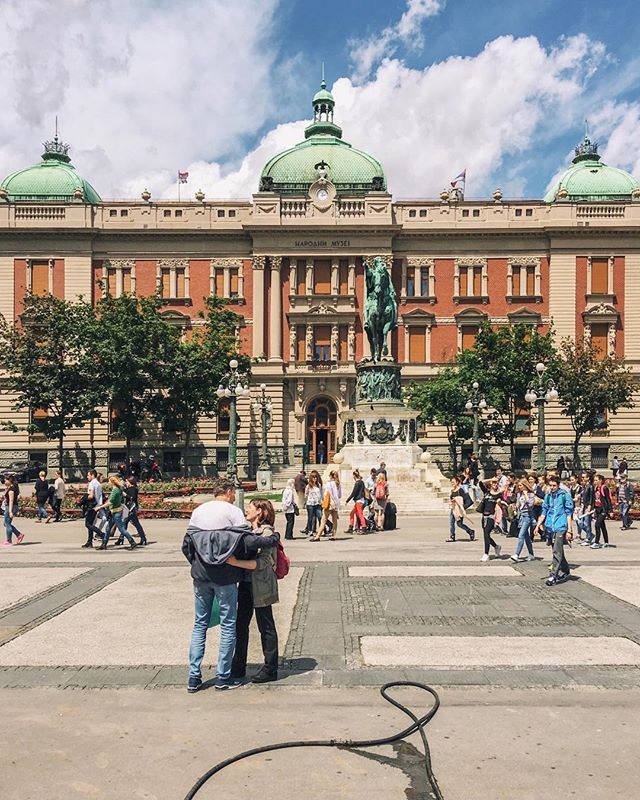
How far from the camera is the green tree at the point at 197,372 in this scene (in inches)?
1662

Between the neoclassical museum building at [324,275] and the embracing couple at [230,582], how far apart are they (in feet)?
142

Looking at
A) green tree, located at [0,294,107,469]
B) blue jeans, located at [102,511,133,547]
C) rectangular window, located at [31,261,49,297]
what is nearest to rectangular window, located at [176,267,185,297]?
rectangular window, located at [31,261,49,297]

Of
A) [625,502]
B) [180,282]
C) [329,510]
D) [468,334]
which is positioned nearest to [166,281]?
[180,282]

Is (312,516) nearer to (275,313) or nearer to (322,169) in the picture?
(275,313)

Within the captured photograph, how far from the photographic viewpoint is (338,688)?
23.4 ft

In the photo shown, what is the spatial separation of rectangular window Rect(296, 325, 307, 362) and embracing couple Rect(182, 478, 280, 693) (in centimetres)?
4501

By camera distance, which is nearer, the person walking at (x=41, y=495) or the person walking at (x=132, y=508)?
the person walking at (x=132, y=508)

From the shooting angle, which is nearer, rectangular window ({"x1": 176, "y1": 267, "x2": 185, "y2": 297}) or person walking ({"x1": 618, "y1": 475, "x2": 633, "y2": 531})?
person walking ({"x1": 618, "y1": 475, "x2": 633, "y2": 531})

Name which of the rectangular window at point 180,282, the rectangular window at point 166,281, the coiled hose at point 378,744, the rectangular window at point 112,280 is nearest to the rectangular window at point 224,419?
the rectangular window at point 180,282

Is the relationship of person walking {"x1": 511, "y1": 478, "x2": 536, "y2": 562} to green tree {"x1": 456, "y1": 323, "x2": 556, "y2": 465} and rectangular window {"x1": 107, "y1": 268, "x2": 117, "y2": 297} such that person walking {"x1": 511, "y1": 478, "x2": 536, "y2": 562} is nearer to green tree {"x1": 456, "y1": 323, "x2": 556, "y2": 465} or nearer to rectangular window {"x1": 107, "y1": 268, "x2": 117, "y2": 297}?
green tree {"x1": 456, "y1": 323, "x2": 556, "y2": 465}

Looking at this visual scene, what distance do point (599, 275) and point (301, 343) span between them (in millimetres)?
21146

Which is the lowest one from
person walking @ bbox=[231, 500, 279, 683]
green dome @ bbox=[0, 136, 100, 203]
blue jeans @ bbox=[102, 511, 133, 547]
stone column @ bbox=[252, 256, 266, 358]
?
blue jeans @ bbox=[102, 511, 133, 547]

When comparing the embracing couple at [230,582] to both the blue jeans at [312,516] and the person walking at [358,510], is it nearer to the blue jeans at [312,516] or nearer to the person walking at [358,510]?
the blue jeans at [312,516]

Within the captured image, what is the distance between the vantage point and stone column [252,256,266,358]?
170 ft
